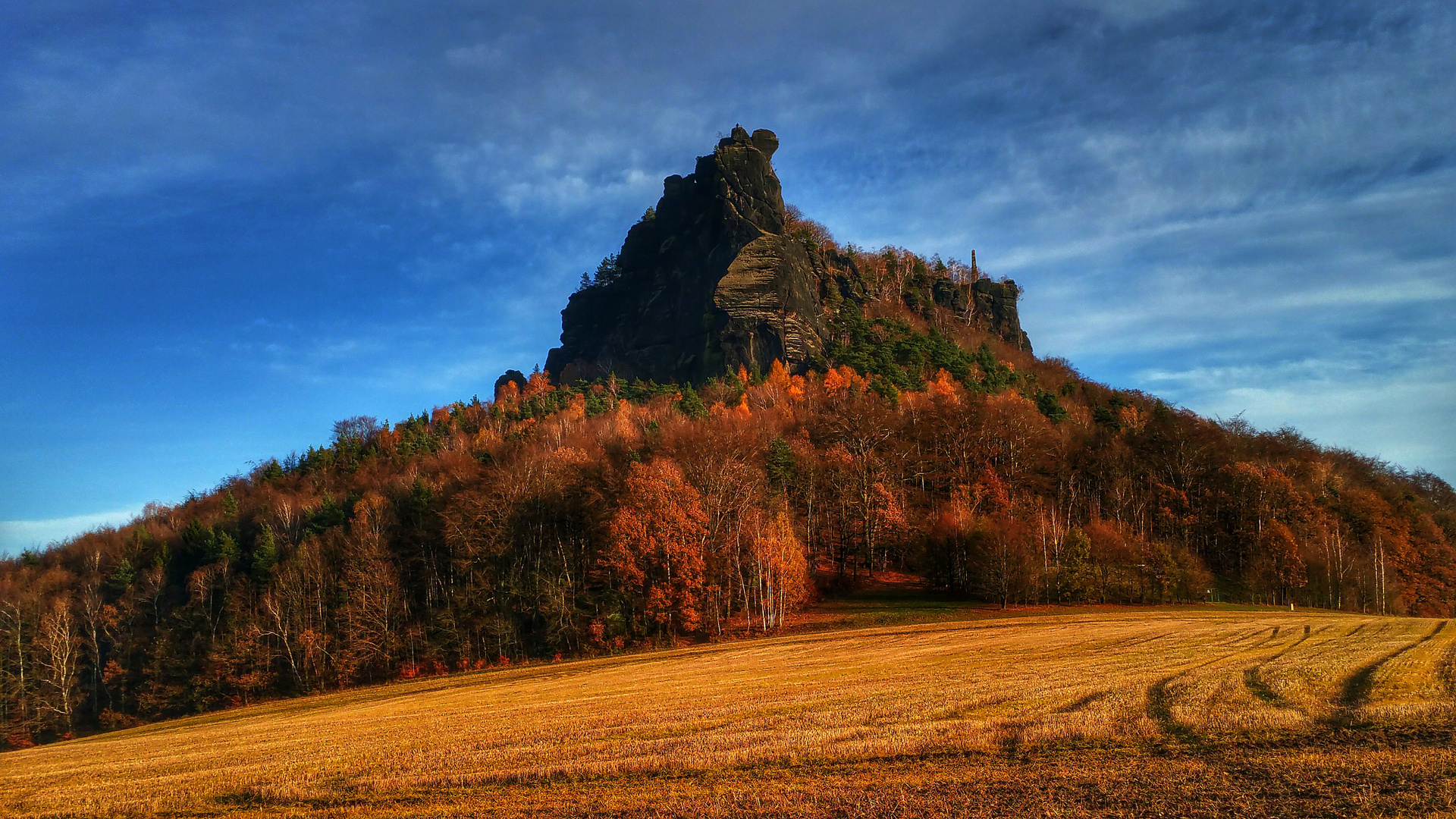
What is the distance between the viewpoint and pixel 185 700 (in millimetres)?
64875

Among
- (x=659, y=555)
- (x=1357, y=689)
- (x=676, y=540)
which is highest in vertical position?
(x=676, y=540)

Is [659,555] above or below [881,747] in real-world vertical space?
above

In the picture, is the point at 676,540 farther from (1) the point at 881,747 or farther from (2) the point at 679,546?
(1) the point at 881,747

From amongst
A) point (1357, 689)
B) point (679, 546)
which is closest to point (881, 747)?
point (1357, 689)

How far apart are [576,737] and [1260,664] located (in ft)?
74.0

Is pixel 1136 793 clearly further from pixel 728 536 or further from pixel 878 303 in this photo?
pixel 878 303

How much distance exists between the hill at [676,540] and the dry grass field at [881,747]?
2671 cm

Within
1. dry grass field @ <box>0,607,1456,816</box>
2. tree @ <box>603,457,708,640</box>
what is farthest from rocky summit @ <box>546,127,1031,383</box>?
dry grass field @ <box>0,607,1456,816</box>

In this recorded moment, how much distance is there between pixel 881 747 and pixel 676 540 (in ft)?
142

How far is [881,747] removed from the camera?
15.7m

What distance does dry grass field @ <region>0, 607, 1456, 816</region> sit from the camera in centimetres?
1208

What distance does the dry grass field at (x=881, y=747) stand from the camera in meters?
12.1

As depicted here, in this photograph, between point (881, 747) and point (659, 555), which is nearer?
point (881, 747)

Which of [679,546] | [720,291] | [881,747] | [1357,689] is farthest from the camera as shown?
[720,291]
